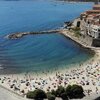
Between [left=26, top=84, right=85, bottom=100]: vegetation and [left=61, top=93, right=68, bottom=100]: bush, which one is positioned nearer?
[left=61, top=93, right=68, bottom=100]: bush

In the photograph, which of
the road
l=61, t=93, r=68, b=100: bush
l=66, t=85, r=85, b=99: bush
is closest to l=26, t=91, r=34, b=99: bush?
the road

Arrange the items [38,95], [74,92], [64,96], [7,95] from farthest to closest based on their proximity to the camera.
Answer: [7,95] < [74,92] < [38,95] < [64,96]

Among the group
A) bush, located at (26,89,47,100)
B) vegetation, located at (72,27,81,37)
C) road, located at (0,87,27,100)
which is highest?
bush, located at (26,89,47,100)

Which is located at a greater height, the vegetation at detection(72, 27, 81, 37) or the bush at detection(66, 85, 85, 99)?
the bush at detection(66, 85, 85, 99)

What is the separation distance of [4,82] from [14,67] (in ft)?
42.8

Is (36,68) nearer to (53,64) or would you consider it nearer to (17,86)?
(53,64)

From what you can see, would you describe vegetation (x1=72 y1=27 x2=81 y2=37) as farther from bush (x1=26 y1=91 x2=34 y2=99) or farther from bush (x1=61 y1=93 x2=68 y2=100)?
bush (x1=61 y1=93 x2=68 y2=100)

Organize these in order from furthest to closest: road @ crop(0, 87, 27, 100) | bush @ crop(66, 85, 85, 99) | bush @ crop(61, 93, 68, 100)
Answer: bush @ crop(66, 85, 85, 99)
road @ crop(0, 87, 27, 100)
bush @ crop(61, 93, 68, 100)

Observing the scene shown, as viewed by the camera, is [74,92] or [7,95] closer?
[74,92]

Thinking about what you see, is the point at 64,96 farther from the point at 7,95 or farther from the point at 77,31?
the point at 77,31

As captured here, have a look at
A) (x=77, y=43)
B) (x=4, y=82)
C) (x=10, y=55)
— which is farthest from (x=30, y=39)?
(x=4, y=82)

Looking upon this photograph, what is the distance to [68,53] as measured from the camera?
86938 mm

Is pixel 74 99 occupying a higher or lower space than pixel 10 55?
higher

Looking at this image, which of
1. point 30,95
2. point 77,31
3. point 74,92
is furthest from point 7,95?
point 77,31
